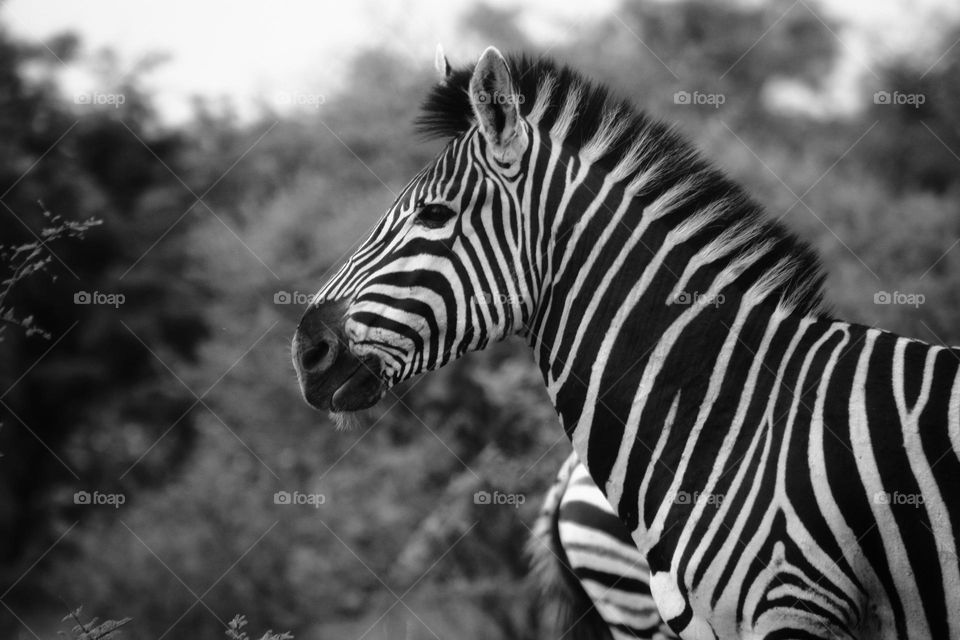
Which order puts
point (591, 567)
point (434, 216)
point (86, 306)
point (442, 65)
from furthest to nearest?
point (86, 306) → point (591, 567) → point (442, 65) → point (434, 216)

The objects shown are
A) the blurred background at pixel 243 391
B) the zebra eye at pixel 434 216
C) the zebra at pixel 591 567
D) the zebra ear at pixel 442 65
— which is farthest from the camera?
the blurred background at pixel 243 391

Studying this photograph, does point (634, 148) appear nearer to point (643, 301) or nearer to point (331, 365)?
point (643, 301)

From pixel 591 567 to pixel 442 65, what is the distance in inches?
123

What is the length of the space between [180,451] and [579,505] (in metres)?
14.5

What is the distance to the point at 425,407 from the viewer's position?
12836 mm

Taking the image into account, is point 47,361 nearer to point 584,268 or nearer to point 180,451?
point 180,451

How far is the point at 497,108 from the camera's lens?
3961 mm

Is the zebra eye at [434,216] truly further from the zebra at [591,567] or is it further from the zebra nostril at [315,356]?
the zebra at [591,567]

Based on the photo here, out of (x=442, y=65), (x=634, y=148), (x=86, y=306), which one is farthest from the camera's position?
(x=86, y=306)

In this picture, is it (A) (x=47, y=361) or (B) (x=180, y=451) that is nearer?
(A) (x=47, y=361)

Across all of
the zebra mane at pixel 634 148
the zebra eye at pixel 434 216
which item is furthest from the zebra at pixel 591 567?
the zebra eye at pixel 434 216

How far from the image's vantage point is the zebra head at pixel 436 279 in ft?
12.8

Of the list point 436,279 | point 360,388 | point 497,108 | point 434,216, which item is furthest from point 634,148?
point 360,388

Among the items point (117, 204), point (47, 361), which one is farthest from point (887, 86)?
point (47, 361)
